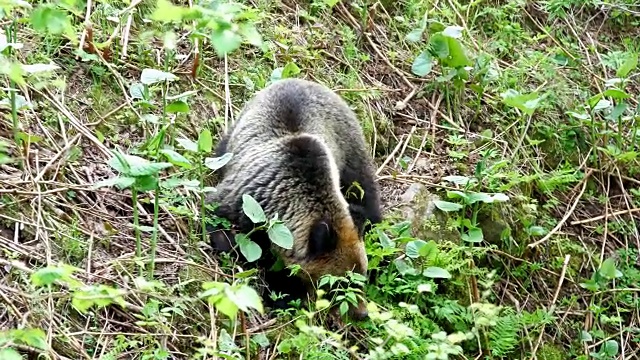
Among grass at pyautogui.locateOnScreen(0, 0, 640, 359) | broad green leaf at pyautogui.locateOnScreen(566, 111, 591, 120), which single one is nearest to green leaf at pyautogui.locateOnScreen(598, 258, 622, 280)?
grass at pyautogui.locateOnScreen(0, 0, 640, 359)

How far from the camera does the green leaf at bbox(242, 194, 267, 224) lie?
529cm

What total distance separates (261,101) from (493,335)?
255cm

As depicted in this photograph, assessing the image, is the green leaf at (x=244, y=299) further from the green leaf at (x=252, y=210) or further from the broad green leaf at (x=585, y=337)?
the broad green leaf at (x=585, y=337)

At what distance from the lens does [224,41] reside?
3.27 m

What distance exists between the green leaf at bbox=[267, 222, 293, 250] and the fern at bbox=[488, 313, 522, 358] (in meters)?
1.60

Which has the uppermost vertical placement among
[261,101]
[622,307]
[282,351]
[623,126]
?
[261,101]

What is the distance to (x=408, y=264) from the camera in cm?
590

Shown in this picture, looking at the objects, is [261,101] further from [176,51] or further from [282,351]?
[282,351]

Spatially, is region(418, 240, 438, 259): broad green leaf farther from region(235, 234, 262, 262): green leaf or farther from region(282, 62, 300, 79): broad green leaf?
region(282, 62, 300, 79): broad green leaf

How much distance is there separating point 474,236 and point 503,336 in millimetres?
942

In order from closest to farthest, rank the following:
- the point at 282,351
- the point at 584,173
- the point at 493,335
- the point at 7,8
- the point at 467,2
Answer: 1. the point at 7,8
2. the point at 282,351
3. the point at 493,335
4. the point at 584,173
5. the point at 467,2

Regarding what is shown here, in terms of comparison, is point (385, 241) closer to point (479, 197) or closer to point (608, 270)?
point (479, 197)

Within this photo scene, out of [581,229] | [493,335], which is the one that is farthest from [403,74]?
[493,335]

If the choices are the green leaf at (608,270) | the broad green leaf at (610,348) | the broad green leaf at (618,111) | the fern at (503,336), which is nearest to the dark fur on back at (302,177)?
the fern at (503,336)
